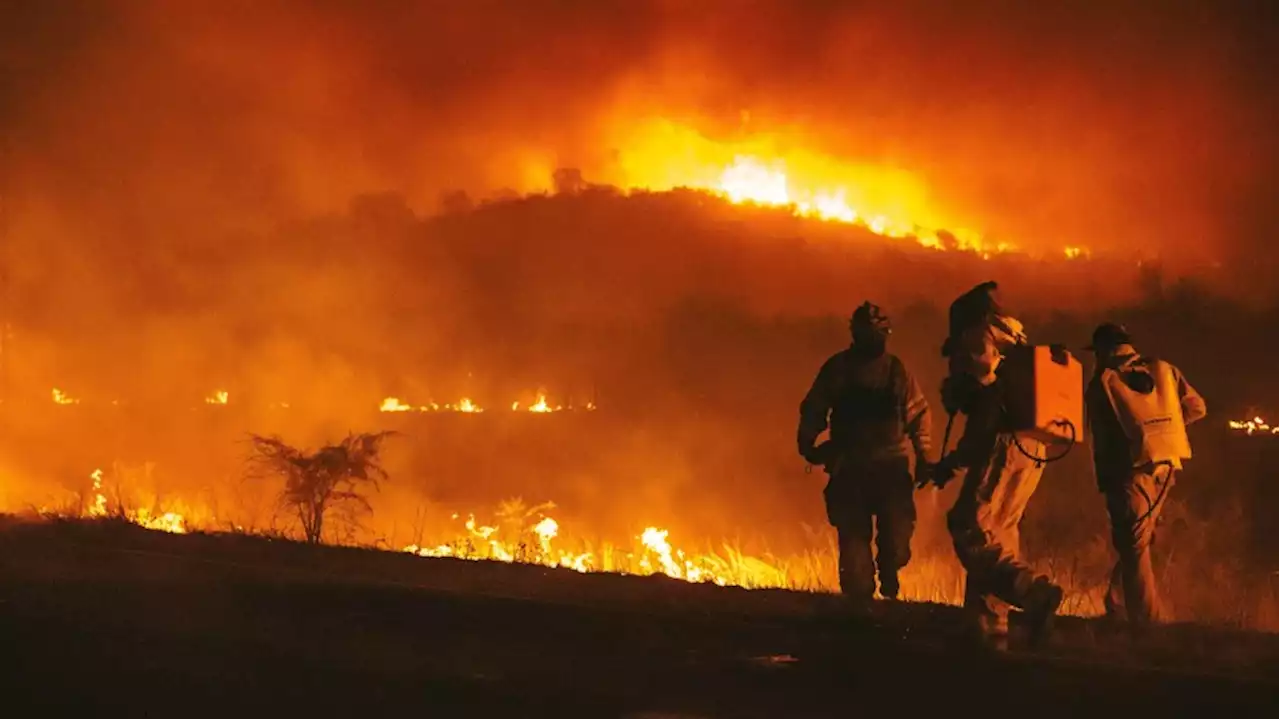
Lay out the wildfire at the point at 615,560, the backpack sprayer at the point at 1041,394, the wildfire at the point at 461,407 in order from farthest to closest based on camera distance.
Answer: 1. the wildfire at the point at 461,407
2. the wildfire at the point at 615,560
3. the backpack sprayer at the point at 1041,394

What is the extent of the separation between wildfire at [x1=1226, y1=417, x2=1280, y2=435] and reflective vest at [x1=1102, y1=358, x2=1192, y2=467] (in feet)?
54.3

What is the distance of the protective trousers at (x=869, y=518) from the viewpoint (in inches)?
354

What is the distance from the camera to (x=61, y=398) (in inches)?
1309

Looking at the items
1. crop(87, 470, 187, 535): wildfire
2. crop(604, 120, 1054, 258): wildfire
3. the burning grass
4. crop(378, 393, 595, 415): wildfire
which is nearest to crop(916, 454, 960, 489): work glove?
the burning grass

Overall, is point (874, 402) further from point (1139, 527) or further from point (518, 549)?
point (518, 549)

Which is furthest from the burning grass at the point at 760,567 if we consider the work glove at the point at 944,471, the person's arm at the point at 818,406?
the work glove at the point at 944,471

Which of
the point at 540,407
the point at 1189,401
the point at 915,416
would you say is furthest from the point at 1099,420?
the point at 540,407

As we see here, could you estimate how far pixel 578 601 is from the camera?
28.4 feet

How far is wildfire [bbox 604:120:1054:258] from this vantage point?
3138 cm

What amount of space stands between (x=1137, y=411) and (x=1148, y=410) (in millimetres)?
76

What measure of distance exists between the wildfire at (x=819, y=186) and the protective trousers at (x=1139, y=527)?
2231 cm

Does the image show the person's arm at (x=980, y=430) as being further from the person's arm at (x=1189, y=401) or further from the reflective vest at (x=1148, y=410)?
the person's arm at (x=1189, y=401)

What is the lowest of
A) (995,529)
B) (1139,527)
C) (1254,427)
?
(995,529)

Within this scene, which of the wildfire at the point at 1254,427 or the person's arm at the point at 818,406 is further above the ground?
the wildfire at the point at 1254,427
